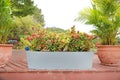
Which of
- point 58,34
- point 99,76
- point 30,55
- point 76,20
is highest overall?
point 76,20

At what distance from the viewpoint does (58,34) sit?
455cm

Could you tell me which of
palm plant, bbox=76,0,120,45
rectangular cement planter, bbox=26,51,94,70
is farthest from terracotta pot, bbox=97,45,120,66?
rectangular cement planter, bbox=26,51,94,70

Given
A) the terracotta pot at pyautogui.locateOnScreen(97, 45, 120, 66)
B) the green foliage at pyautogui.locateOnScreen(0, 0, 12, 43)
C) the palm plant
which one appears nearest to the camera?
the green foliage at pyautogui.locateOnScreen(0, 0, 12, 43)

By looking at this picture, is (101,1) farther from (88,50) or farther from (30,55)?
(30,55)

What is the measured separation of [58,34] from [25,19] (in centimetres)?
1543

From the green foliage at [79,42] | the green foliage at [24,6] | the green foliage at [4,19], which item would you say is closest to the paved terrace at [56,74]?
the green foliage at [79,42]

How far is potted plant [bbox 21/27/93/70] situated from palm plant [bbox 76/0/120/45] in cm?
89

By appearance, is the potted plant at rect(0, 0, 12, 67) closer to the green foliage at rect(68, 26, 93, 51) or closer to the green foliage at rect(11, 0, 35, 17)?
the green foliage at rect(68, 26, 93, 51)

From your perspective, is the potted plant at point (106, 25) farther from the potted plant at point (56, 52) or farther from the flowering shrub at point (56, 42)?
the flowering shrub at point (56, 42)

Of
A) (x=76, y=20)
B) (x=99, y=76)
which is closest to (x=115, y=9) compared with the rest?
(x=76, y=20)

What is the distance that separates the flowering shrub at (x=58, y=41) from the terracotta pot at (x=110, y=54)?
75 centimetres

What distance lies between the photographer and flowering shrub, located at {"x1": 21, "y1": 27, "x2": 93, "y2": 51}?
4.42 metres

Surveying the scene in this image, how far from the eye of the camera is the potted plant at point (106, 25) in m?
5.21

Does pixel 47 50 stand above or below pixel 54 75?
above
